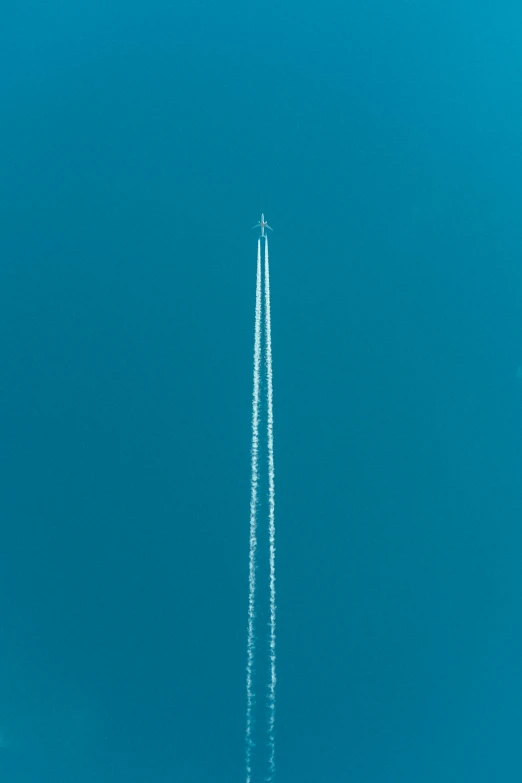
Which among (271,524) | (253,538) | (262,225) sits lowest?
(253,538)

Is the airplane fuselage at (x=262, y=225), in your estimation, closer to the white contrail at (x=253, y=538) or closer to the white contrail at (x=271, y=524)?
the white contrail at (x=271, y=524)

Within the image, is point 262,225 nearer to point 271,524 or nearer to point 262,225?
point 262,225

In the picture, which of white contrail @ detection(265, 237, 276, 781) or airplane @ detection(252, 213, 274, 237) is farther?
airplane @ detection(252, 213, 274, 237)

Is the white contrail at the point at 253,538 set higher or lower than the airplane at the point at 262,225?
lower

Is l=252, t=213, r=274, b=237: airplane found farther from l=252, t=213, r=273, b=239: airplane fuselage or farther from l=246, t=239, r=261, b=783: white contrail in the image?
l=246, t=239, r=261, b=783: white contrail

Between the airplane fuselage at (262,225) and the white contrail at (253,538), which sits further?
the airplane fuselage at (262,225)

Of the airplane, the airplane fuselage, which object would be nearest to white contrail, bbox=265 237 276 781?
the airplane fuselage

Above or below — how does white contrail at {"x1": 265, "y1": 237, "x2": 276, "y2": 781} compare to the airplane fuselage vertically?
below

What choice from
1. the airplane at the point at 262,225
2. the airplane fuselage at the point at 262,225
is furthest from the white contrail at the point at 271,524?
the airplane at the point at 262,225

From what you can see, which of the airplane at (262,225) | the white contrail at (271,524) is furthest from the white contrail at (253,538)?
the airplane at (262,225)

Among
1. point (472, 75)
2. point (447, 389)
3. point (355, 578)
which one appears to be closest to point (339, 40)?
point (472, 75)

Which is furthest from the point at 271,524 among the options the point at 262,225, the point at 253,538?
the point at 262,225
